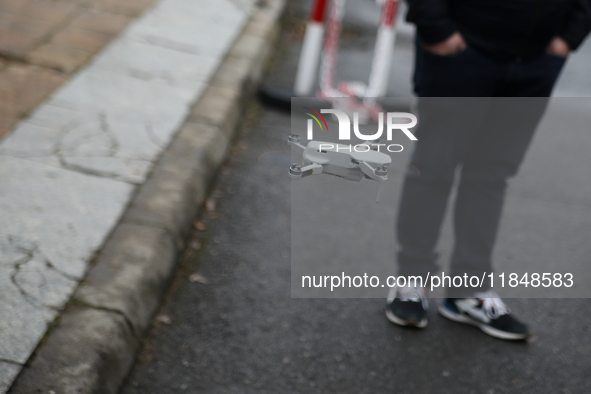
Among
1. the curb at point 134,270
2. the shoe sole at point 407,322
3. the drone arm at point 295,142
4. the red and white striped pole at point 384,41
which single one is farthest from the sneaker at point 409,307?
the red and white striped pole at point 384,41

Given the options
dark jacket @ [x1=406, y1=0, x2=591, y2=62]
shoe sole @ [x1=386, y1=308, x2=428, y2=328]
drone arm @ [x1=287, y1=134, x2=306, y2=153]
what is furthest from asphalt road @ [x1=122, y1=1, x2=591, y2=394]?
drone arm @ [x1=287, y1=134, x2=306, y2=153]

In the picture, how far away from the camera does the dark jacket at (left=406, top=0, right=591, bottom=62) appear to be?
1.74 metres

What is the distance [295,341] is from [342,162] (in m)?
1.51

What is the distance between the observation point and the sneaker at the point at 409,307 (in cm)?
225

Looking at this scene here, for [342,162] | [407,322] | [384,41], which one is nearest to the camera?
[342,162]

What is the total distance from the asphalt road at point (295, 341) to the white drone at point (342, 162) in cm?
91

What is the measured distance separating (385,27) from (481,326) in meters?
2.55

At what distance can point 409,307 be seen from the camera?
2.26 m

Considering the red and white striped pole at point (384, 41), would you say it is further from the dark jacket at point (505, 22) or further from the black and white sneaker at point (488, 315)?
the dark jacket at point (505, 22)

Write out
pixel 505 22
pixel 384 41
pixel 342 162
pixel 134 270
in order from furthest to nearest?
pixel 384 41, pixel 134 270, pixel 505 22, pixel 342 162

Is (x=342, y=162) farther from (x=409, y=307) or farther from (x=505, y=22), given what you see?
(x=409, y=307)

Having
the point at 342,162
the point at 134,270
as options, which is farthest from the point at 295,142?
the point at 134,270

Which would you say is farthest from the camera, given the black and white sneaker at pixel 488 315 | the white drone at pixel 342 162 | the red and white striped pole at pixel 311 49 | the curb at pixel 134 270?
the red and white striped pole at pixel 311 49

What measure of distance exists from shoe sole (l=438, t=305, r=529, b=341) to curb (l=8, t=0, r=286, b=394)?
1.13 metres
